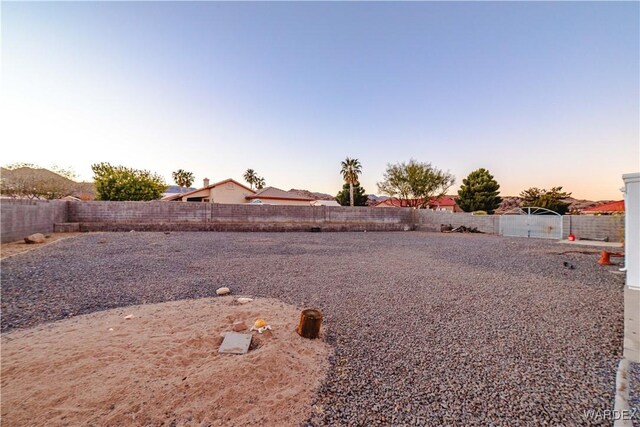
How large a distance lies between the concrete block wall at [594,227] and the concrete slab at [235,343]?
1800 centimetres

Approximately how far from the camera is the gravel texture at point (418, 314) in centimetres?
214

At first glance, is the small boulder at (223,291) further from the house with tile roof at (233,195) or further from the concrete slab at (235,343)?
the house with tile roof at (233,195)

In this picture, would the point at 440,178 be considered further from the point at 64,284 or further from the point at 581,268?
the point at 64,284

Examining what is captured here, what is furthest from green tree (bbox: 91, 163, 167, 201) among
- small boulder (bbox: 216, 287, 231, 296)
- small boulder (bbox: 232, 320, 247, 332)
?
small boulder (bbox: 232, 320, 247, 332)

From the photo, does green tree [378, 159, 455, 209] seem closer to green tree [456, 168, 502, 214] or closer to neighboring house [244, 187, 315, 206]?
green tree [456, 168, 502, 214]

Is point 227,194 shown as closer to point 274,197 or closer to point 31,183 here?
point 274,197

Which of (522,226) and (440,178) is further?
(440,178)

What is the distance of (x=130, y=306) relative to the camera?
159 inches

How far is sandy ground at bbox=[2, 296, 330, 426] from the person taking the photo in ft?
6.41

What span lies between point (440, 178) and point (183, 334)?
109ft

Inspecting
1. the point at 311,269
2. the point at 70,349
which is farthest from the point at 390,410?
the point at 311,269

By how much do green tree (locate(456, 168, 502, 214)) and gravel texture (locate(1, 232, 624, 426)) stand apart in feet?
84.1

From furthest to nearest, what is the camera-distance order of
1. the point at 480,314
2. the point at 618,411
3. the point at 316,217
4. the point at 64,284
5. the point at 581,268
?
1. the point at 316,217
2. the point at 581,268
3. the point at 64,284
4. the point at 480,314
5. the point at 618,411

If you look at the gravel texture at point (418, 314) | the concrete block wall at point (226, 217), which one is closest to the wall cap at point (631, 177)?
the gravel texture at point (418, 314)
